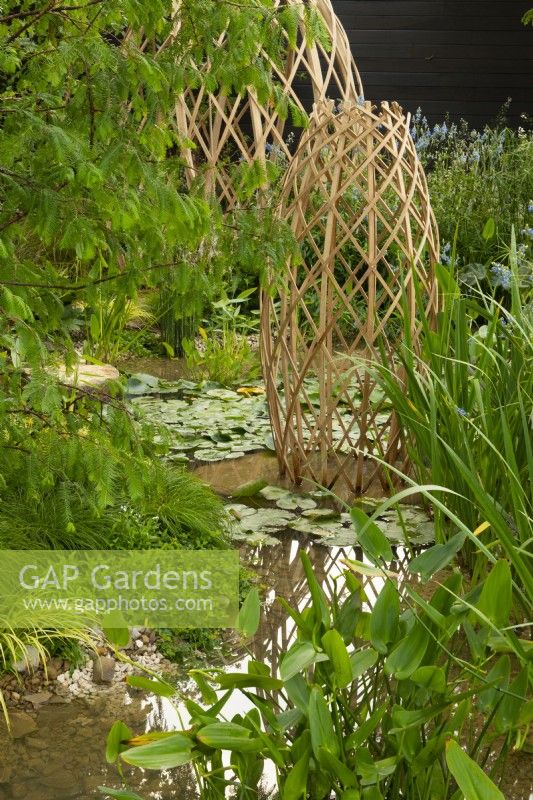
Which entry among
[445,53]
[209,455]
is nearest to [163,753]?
[209,455]

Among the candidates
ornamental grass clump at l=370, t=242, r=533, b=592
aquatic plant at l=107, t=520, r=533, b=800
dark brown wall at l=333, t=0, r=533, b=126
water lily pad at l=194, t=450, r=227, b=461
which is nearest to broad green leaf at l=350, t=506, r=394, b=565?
aquatic plant at l=107, t=520, r=533, b=800

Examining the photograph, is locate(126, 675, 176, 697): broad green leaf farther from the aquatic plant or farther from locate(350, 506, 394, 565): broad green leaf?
locate(350, 506, 394, 565): broad green leaf

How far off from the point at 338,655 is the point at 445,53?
777cm

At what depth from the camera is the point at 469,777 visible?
1.39 metres

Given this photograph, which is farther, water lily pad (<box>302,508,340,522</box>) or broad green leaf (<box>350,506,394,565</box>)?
water lily pad (<box>302,508,340,522</box>)

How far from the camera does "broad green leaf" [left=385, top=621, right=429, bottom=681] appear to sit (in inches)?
62.3

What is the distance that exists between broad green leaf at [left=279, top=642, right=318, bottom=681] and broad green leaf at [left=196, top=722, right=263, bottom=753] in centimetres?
11

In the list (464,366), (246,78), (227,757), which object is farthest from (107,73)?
(227,757)

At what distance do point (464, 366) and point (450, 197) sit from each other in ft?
12.2

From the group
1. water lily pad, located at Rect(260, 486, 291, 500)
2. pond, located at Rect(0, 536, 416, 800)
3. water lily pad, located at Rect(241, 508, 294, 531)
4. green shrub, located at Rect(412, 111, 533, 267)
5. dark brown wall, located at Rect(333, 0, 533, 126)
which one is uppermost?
dark brown wall, located at Rect(333, 0, 533, 126)

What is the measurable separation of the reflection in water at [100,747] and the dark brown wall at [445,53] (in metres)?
6.51

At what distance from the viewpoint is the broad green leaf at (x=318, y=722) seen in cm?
153

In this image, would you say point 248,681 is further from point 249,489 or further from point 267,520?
point 249,489

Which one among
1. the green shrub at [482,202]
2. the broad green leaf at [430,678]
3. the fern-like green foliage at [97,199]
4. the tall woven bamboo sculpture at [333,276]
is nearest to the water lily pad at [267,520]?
the tall woven bamboo sculpture at [333,276]
